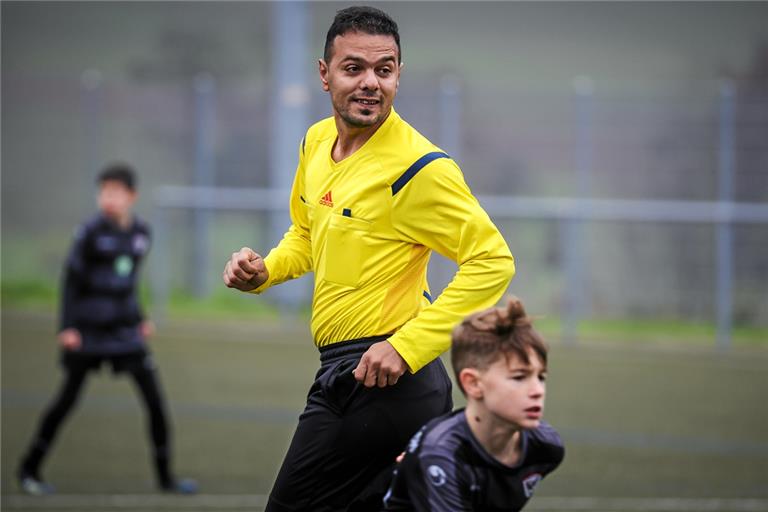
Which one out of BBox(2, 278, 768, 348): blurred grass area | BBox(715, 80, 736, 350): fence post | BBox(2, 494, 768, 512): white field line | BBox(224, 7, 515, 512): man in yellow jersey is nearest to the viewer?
BBox(224, 7, 515, 512): man in yellow jersey

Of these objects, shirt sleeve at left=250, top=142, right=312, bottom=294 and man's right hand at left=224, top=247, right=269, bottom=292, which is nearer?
man's right hand at left=224, top=247, right=269, bottom=292

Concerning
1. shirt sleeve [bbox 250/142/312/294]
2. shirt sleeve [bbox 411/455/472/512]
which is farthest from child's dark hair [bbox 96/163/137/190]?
shirt sleeve [bbox 411/455/472/512]

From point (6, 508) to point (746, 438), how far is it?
5.49 metres

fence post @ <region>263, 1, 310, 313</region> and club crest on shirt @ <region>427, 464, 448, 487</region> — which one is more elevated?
fence post @ <region>263, 1, 310, 313</region>

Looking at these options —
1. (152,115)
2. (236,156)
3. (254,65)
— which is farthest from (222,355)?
(254,65)

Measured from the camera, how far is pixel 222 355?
45.5ft

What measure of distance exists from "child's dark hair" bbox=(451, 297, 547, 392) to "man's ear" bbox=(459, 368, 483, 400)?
15 millimetres

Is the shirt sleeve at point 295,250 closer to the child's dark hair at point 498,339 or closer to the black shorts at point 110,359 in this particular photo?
the child's dark hair at point 498,339

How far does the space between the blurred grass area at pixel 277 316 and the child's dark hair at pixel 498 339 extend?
37.6 feet

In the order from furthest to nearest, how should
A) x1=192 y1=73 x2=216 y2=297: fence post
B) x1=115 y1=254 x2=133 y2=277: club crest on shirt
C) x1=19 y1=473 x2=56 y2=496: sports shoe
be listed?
x1=192 y1=73 x2=216 y2=297: fence post → x1=115 y1=254 x2=133 y2=277: club crest on shirt → x1=19 y1=473 x2=56 y2=496: sports shoe

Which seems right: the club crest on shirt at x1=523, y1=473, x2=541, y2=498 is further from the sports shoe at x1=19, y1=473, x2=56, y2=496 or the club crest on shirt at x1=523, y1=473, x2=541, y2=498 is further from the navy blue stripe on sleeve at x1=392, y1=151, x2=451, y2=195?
the sports shoe at x1=19, y1=473, x2=56, y2=496

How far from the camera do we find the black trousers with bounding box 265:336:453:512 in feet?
15.0

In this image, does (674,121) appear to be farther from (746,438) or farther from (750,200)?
(746,438)

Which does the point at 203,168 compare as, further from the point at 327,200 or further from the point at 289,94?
the point at 327,200
